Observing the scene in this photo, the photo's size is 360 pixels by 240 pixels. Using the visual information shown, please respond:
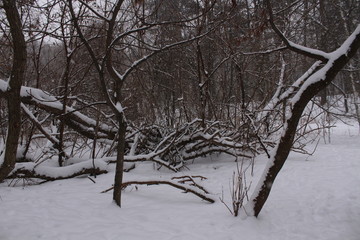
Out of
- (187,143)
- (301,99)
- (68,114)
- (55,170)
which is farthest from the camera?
(187,143)

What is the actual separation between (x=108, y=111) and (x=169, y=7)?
3449 mm

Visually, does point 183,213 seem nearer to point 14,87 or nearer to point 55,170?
point 14,87

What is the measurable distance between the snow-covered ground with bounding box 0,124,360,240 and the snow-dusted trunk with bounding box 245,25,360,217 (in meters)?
0.31

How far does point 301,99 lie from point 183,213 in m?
1.82

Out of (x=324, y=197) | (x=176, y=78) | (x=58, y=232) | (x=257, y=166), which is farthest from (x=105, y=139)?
(x=324, y=197)

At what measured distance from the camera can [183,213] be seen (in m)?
3.04

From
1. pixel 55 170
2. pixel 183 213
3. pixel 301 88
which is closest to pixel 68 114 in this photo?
pixel 55 170

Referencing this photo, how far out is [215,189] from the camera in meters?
4.17

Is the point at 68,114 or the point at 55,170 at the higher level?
the point at 68,114

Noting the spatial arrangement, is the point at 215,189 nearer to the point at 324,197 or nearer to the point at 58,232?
the point at 324,197

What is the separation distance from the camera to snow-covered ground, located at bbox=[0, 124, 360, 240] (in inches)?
96.8

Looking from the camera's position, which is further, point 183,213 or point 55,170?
point 55,170

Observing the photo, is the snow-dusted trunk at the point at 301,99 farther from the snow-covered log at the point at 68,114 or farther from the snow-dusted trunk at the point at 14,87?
the snow-covered log at the point at 68,114

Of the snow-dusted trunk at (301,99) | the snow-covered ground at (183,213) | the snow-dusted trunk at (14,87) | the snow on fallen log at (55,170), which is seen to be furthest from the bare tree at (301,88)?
the snow on fallen log at (55,170)
